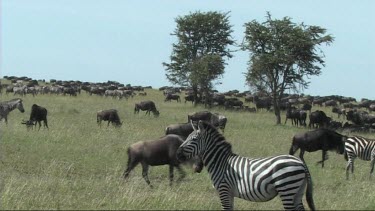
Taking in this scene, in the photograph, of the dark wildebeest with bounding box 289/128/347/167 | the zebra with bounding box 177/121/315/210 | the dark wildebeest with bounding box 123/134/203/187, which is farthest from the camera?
the dark wildebeest with bounding box 289/128/347/167

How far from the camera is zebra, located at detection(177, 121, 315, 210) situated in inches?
331

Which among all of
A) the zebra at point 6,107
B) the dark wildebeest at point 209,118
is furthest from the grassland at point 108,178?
the dark wildebeest at point 209,118

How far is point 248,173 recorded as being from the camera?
888 cm

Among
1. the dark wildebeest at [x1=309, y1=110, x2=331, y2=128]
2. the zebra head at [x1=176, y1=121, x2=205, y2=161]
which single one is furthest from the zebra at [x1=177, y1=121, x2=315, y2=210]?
the dark wildebeest at [x1=309, y1=110, x2=331, y2=128]

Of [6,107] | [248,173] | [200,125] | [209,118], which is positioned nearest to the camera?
[248,173]

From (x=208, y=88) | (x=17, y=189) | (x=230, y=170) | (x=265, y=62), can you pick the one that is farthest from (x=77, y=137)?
(x=208, y=88)

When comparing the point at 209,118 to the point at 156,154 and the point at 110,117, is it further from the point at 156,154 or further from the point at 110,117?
the point at 156,154

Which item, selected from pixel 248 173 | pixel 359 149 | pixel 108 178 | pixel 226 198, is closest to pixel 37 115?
pixel 108 178

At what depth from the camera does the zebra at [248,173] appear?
8406 mm

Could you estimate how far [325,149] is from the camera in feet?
65.0

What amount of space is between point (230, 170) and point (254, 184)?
68 centimetres

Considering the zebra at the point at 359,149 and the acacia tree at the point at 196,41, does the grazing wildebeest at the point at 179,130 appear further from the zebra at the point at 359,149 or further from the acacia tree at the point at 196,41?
the acacia tree at the point at 196,41

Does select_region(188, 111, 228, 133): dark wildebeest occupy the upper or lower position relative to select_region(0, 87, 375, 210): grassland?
upper

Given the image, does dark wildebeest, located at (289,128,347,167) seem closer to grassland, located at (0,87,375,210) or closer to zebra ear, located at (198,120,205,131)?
grassland, located at (0,87,375,210)
